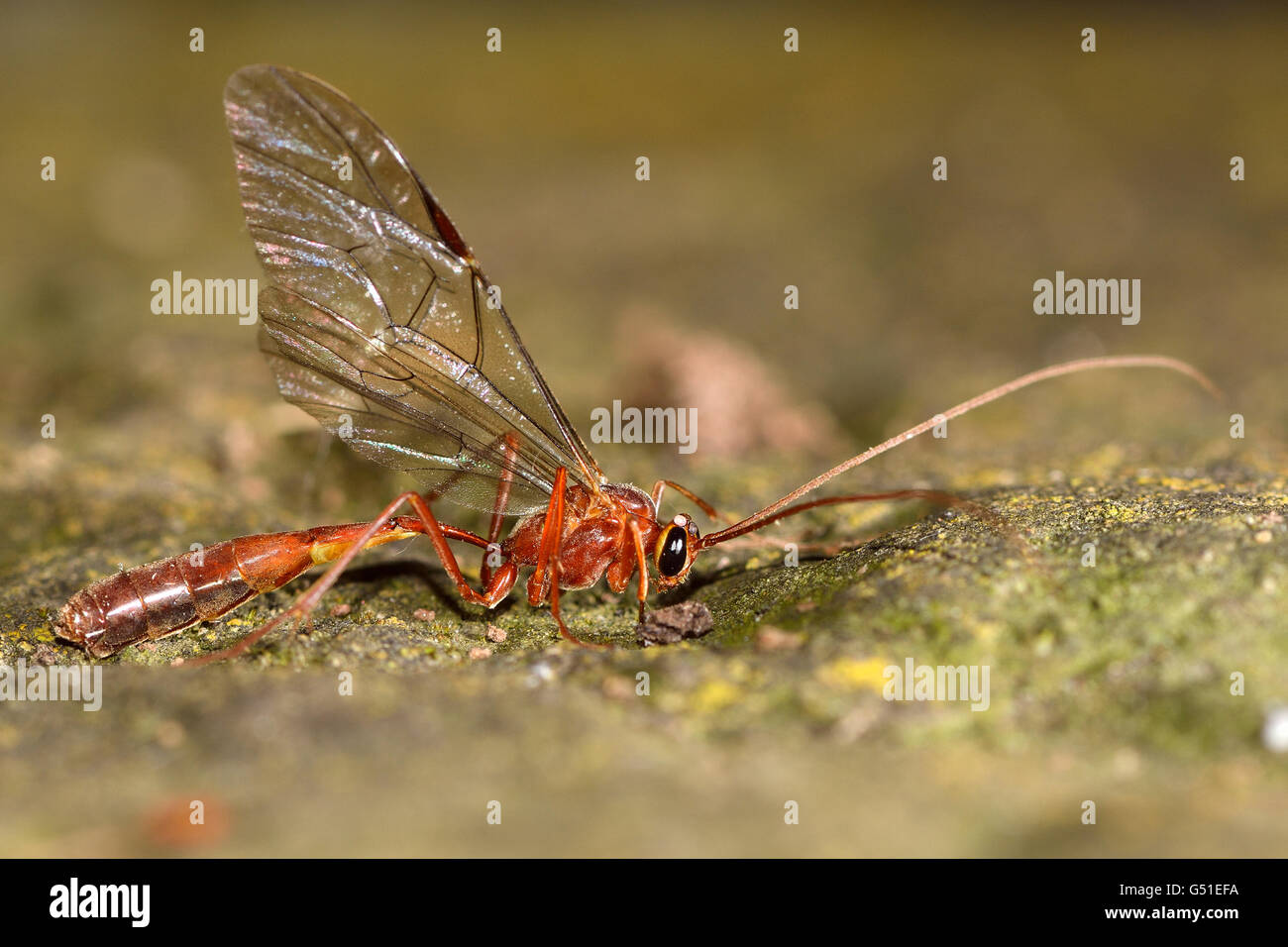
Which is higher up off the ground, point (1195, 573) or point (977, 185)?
point (977, 185)

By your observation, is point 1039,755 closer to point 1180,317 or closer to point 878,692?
point 878,692

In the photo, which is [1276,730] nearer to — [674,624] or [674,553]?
[674,624]

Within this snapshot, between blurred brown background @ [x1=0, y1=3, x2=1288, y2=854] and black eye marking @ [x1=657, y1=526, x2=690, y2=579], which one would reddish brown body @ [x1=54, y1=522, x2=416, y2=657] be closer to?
blurred brown background @ [x1=0, y1=3, x2=1288, y2=854]

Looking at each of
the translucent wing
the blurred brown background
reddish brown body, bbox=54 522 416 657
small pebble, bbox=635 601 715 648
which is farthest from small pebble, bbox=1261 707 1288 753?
reddish brown body, bbox=54 522 416 657

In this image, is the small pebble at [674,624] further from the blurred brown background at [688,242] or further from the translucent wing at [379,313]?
the translucent wing at [379,313]

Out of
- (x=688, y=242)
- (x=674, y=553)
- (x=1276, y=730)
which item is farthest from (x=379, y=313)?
(x=688, y=242)
